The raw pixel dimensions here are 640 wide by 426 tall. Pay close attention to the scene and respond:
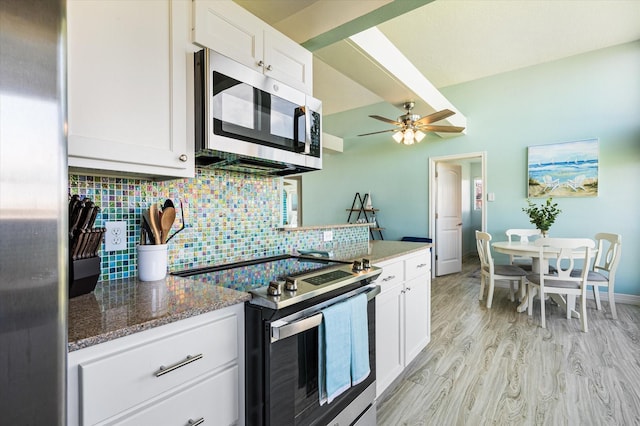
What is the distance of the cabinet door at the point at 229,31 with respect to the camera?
4.10 ft

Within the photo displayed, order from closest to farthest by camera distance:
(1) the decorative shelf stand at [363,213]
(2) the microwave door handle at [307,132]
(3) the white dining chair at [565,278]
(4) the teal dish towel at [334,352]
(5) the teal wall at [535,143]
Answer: (4) the teal dish towel at [334,352], (2) the microwave door handle at [307,132], (3) the white dining chair at [565,278], (5) the teal wall at [535,143], (1) the decorative shelf stand at [363,213]

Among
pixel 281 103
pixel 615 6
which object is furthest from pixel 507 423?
pixel 615 6

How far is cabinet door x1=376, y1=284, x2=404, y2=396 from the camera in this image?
5.79ft

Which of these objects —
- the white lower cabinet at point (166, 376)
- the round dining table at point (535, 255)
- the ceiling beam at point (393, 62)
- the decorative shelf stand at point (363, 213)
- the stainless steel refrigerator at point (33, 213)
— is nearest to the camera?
the stainless steel refrigerator at point (33, 213)

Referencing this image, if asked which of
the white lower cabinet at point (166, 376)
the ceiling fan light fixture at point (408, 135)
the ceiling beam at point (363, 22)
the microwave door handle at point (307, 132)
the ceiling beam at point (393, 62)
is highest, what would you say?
the ceiling beam at point (393, 62)

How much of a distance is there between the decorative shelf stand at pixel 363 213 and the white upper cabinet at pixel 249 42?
164 inches

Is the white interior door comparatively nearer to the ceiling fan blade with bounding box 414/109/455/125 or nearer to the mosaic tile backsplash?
the ceiling fan blade with bounding box 414/109/455/125

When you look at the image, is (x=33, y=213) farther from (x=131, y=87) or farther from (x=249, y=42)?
(x=249, y=42)

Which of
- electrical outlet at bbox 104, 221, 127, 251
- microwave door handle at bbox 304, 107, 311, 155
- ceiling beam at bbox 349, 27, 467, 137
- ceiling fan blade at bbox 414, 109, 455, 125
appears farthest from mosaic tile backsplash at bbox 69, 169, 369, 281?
ceiling fan blade at bbox 414, 109, 455, 125

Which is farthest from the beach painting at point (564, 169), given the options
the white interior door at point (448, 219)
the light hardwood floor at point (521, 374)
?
the light hardwood floor at point (521, 374)

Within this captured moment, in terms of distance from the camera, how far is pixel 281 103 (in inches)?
59.8

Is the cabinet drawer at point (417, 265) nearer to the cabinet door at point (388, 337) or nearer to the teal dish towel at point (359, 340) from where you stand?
the cabinet door at point (388, 337)

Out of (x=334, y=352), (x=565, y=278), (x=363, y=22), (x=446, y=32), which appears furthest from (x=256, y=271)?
(x=446, y=32)

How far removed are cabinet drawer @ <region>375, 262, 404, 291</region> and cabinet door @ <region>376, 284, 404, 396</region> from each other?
0.11 feet
